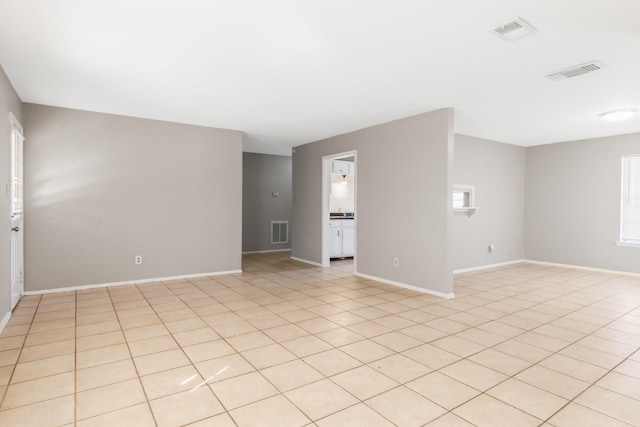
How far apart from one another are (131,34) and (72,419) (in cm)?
256

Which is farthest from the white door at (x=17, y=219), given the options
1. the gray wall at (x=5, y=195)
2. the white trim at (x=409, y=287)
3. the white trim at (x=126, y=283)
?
the white trim at (x=409, y=287)

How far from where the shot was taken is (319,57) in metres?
2.92

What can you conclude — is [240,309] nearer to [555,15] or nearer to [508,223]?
[555,15]

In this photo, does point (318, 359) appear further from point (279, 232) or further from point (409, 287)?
point (279, 232)

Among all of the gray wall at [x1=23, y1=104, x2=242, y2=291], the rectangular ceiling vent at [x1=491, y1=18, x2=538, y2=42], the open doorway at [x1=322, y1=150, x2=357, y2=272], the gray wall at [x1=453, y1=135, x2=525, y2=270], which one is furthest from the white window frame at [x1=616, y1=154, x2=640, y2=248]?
the gray wall at [x1=23, y1=104, x2=242, y2=291]

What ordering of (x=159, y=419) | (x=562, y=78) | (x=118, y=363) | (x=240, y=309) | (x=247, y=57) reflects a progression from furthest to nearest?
1. (x=240, y=309)
2. (x=562, y=78)
3. (x=247, y=57)
4. (x=118, y=363)
5. (x=159, y=419)

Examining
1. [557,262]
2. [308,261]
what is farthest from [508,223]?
[308,261]

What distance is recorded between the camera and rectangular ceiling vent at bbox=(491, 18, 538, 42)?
235 centimetres

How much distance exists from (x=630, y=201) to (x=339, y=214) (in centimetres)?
526

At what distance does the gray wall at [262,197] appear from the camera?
8.31m

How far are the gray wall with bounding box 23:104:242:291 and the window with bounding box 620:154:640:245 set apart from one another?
264 inches

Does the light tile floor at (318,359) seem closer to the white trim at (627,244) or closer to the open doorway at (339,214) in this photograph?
the white trim at (627,244)

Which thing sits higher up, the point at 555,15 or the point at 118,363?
the point at 555,15

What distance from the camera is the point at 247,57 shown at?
116 inches
